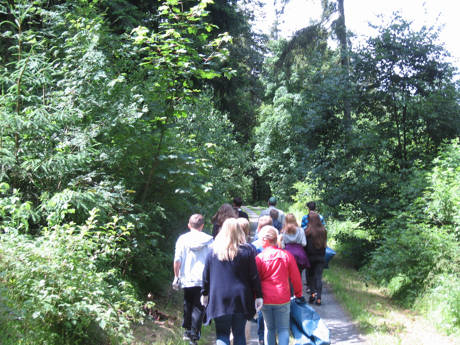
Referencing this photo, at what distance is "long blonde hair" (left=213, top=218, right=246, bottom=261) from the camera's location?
181 inches

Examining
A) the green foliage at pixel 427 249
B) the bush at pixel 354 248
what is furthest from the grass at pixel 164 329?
the bush at pixel 354 248

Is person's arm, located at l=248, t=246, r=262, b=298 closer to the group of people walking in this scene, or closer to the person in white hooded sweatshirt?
the group of people walking

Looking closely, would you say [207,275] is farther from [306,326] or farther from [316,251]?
[316,251]

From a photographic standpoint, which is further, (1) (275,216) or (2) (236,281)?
(1) (275,216)

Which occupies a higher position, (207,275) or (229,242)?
(229,242)

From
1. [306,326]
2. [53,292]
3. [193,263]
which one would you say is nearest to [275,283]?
[306,326]

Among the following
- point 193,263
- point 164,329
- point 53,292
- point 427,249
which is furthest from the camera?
point 427,249

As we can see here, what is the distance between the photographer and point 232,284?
4555mm

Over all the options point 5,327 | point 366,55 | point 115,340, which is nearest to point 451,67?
point 366,55

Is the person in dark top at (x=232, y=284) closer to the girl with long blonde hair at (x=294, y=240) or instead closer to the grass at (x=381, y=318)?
the grass at (x=381, y=318)

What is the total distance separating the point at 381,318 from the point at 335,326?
875 mm

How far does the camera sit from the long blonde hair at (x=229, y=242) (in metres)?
4.61

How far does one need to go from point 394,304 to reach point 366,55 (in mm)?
7273

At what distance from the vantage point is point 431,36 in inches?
458
